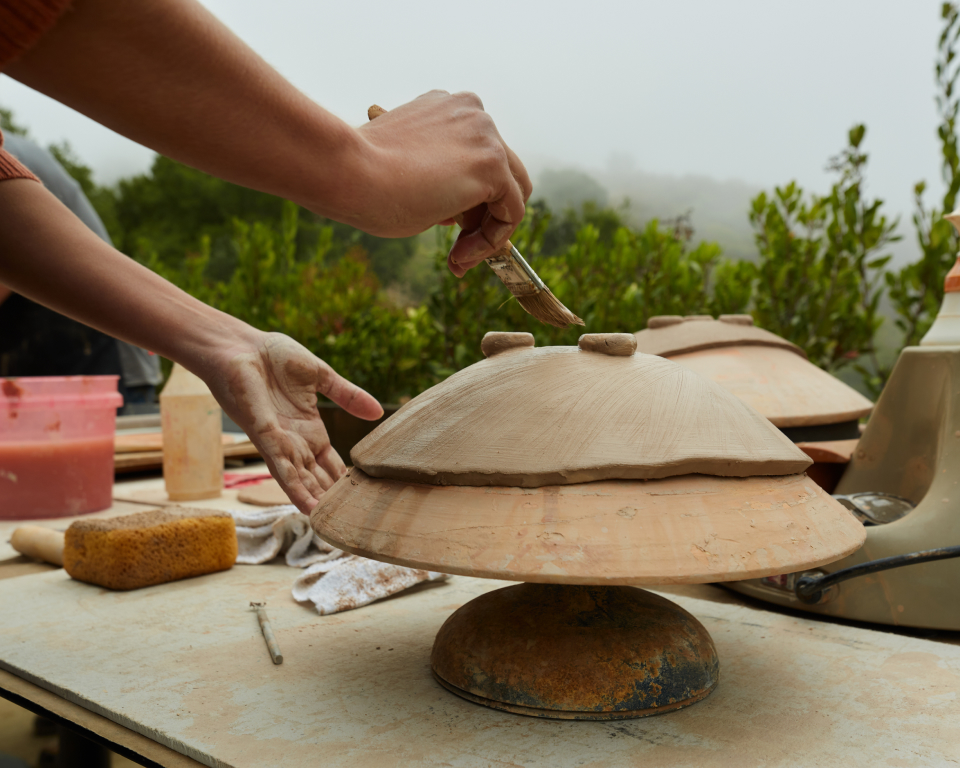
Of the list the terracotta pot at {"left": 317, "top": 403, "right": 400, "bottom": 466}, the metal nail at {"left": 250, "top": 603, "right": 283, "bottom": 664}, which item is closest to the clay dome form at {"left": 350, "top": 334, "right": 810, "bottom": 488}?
the metal nail at {"left": 250, "top": 603, "right": 283, "bottom": 664}

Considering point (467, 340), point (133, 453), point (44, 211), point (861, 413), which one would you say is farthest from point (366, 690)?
point (467, 340)

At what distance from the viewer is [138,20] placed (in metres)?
0.72

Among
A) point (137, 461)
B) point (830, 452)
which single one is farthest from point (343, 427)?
point (830, 452)

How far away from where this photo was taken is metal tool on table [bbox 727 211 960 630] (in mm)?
1375

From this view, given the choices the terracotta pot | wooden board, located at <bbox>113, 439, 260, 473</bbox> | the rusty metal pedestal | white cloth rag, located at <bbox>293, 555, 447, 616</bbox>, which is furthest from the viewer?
wooden board, located at <bbox>113, 439, 260, 473</bbox>

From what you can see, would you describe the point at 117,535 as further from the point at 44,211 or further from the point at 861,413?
the point at 861,413

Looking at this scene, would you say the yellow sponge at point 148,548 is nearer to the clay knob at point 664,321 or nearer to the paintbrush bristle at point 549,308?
the paintbrush bristle at point 549,308

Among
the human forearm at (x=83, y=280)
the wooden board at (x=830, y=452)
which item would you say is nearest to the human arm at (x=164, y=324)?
the human forearm at (x=83, y=280)

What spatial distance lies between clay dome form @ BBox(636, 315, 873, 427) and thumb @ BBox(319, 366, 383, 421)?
92 cm

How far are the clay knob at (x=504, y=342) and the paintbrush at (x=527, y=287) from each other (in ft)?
0.28

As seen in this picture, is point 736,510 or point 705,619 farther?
point 705,619

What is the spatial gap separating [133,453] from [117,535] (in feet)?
5.03

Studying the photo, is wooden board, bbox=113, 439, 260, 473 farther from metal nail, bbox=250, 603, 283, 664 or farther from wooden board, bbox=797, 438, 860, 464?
wooden board, bbox=797, 438, 860, 464

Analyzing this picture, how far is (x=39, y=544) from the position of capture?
1891 millimetres
